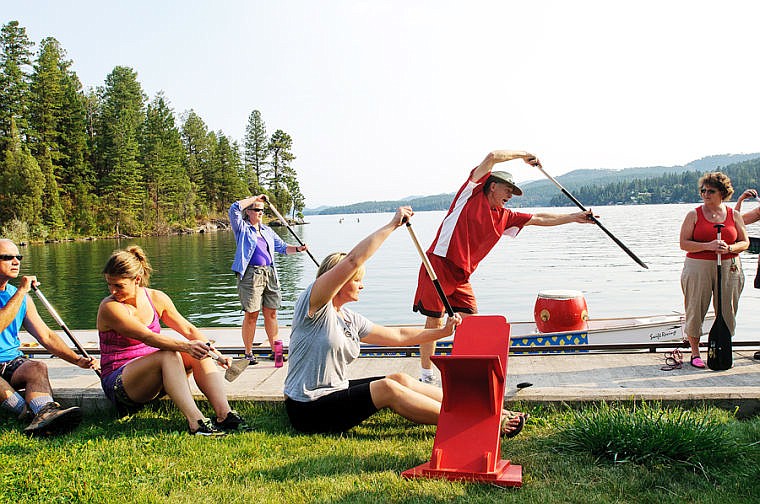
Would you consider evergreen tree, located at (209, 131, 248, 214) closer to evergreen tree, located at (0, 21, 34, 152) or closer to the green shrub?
evergreen tree, located at (0, 21, 34, 152)

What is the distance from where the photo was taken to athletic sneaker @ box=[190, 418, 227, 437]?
452cm

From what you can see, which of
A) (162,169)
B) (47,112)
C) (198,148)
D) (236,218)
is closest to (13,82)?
(47,112)

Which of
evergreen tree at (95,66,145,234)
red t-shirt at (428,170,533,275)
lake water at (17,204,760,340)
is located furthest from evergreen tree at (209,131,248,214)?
red t-shirt at (428,170,533,275)

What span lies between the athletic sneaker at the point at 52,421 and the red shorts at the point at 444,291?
284 cm

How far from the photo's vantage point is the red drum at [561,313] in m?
7.91

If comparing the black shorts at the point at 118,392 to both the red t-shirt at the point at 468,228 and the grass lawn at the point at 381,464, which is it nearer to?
the grass lawn at the point at 381,464

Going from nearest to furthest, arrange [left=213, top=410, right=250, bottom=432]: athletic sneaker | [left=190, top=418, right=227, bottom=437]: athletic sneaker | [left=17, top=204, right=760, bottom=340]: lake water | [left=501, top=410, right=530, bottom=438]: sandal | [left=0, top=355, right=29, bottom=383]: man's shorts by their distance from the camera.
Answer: [left=501, top=410, right=530, bottom=438]: sandal → [left=190, top=418, right=227, bottom=437]: athletic sneaker → [left=213, top=410, right=250, bottom=432]: athletic sneaker → [left=0, top=355, right=29, bottom=383]: man's shorts → [left=17, top=204, right=760, bottom=340]: lake water

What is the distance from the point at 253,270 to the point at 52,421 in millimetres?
3035

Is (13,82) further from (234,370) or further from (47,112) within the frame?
(234,370)

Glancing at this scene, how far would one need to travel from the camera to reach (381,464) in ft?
12.9

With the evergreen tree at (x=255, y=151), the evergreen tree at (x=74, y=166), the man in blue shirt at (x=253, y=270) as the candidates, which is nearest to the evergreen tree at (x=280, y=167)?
the evergreen tree at (x=255, y=151)

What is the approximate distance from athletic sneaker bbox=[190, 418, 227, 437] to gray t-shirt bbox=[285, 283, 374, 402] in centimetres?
57

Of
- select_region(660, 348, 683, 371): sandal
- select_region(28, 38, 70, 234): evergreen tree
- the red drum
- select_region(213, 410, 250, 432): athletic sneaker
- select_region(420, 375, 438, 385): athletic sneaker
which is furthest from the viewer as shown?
select_region(28, 38, 70, 234): evergreen tree

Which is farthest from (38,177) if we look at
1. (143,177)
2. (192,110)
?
(192,110)
